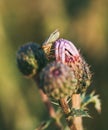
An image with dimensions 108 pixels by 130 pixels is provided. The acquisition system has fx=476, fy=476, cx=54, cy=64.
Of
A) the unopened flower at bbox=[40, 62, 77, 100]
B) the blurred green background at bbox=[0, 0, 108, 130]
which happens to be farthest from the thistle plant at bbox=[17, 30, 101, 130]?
the blurred green background at bbox=[0, 0, 108, 130]

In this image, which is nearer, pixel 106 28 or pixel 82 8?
pixel 106 28

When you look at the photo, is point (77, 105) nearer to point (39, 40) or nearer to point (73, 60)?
point (73, 60)

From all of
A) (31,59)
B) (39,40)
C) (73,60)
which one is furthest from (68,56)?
(39,40)

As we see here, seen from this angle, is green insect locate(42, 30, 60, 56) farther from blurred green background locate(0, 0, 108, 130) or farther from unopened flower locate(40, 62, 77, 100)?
blurred green background locate(0, 0, 108, 130)

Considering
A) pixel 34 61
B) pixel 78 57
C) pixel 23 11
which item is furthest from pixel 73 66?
pixel 23 11

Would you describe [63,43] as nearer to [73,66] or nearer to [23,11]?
[73,66]

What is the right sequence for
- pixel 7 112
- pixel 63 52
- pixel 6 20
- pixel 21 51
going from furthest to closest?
pixel 6 20 → pixel 7 112 → pixel 21 51 → pixel 63 52
